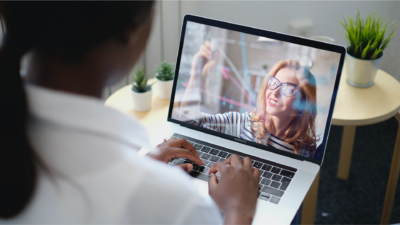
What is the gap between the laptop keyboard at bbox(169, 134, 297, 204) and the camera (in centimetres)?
77

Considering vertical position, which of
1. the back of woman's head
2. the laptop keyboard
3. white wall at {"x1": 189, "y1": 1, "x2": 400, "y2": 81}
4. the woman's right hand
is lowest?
the laptop keyboard

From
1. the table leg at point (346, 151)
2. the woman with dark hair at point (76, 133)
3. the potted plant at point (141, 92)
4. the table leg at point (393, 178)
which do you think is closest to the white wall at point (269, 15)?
the table leg at point (346, 151)

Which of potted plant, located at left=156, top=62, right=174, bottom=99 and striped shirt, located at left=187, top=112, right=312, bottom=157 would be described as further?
potted plant, located at left=156, top=62, right=174, bottom=99

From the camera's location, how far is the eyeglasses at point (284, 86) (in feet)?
2.70

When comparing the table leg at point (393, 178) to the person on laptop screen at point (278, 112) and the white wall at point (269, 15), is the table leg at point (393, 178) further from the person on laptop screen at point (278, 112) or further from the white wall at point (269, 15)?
the white wall at point (269, 15)

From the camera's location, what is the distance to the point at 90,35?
39 centimetres

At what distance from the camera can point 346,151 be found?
1528 millimetres

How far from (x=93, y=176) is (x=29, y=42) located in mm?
170

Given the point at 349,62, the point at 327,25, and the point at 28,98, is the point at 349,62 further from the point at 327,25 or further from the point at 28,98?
the point at 28,98

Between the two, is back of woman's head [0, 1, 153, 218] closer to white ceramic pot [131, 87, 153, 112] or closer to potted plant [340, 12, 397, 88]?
white ceramic pot [131, 87, 153, 112]

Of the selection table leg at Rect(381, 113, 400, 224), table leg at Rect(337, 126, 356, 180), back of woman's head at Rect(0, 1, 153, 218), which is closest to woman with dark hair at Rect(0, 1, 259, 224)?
back of woman's head at Rect(0, 1, 153, 218)

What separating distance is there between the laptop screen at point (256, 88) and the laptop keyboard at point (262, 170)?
0.15 feet

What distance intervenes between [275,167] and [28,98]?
57 cm

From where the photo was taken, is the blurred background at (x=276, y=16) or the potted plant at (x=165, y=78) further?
the blurred background at (x=276, y=16)
